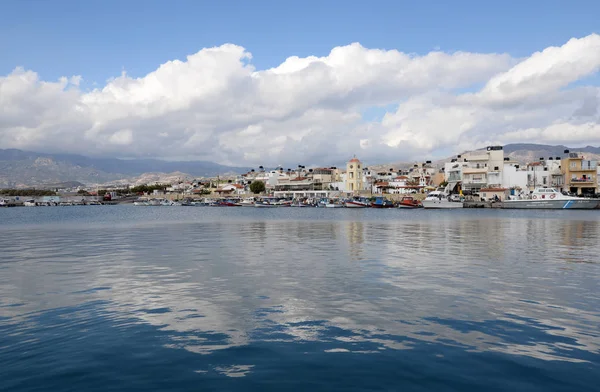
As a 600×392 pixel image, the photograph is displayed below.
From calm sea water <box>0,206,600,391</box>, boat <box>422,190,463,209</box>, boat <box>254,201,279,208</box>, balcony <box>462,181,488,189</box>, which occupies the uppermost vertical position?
balcony <box>462,181,488,189</box>

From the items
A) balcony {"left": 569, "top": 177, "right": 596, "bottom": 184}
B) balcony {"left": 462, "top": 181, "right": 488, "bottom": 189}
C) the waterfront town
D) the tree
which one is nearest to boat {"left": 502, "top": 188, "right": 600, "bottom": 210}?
the waterfront town

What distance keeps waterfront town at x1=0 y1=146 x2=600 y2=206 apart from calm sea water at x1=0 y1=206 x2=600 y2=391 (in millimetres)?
89749

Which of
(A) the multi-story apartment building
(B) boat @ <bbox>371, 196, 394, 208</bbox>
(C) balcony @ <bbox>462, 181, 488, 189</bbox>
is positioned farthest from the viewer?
(B) boat @ <bbox>371, 196, 394, 208</bbox>

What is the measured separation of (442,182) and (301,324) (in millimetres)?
134026

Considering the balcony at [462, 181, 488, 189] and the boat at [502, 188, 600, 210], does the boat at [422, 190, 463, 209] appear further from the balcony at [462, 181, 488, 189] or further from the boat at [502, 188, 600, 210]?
the boat at [502, 188, 600, 210]

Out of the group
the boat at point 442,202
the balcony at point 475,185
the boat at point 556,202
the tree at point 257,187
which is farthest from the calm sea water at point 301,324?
the tree at point 257,187

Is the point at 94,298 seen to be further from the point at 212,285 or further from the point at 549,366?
the point at 549,366

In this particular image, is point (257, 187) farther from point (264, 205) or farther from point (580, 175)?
point (580, 175)

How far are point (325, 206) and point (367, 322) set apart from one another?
4365 inches

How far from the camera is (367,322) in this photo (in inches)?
445

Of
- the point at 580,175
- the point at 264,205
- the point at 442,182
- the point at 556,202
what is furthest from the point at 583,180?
the point at 264,205

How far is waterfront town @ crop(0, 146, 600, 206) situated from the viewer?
104 m

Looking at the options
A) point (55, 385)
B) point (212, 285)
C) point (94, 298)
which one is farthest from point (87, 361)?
point (212, 285)

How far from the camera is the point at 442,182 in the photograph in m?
138
